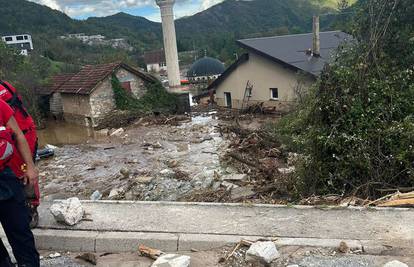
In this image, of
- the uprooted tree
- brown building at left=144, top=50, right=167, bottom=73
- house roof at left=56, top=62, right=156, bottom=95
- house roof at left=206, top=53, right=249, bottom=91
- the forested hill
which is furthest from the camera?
the forested hill

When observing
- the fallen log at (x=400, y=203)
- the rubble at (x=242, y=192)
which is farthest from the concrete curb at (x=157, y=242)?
the rubble at (x=242, y=192)

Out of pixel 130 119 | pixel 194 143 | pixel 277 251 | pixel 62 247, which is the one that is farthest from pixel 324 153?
pixel 130 119

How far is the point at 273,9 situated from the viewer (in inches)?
5502

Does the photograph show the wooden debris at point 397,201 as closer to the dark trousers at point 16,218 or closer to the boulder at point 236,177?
the dark trousers at point 16,218

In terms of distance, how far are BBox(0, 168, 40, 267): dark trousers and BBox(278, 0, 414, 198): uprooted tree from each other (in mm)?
3832

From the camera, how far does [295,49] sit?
23969 mm

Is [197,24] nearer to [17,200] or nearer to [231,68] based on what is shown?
[231,68]

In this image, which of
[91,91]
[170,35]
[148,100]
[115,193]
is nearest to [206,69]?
[170,35]

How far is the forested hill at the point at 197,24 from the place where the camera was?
294 feet

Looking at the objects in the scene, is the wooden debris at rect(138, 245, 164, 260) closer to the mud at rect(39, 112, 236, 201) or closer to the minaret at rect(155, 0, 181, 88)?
the mud at rect(39, 112, 236, 201)

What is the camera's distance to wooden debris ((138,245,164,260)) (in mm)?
3580

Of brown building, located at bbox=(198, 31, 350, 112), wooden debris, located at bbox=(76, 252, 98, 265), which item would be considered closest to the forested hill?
brown building, located at bbox=(198, 31, 350, 112)

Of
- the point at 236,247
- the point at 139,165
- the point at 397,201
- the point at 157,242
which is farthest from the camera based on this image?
the point at 139,165

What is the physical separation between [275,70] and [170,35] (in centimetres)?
887
